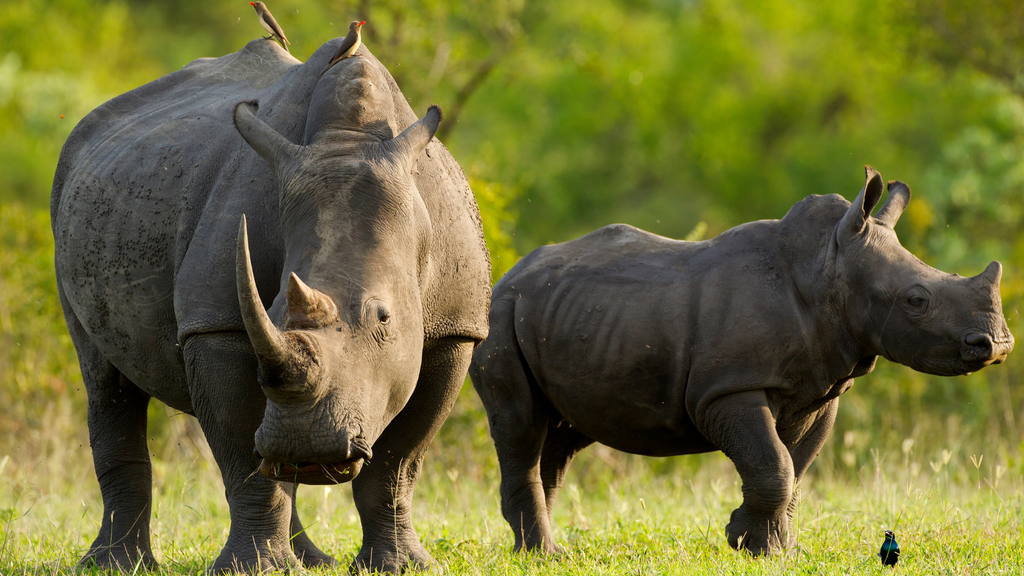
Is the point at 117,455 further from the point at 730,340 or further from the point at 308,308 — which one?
the point at 730,340

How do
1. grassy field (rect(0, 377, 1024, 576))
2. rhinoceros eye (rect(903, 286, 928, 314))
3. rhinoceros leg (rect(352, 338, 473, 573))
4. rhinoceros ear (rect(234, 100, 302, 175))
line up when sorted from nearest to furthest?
rhinoceros ear (rect(234, 100, 302, 175)) → rhinoceros leg (rect(352, 338, 473, 573)) → grassy field (rect(0, 377, 1024, 576)) → rhinoceros eye (rect(903, 286, 928, 314))

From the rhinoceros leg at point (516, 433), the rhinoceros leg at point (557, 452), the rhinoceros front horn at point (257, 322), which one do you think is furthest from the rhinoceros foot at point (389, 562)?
the rhinoceros front horn at point (257, 322)

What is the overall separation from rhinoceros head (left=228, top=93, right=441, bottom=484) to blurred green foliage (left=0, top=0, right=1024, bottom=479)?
24.3 feet

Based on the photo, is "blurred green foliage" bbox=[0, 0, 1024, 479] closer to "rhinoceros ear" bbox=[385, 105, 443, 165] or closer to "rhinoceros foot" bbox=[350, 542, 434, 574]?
"rhinoceros foot" bbox=[350, 542, 434, 574]

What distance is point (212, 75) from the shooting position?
6.12 metres

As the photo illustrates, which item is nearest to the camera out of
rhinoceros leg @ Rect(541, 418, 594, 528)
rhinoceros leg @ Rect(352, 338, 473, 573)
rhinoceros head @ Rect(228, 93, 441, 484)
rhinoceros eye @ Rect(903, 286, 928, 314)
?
rhinoceros head @ Rect(228, 93, 441, 484)

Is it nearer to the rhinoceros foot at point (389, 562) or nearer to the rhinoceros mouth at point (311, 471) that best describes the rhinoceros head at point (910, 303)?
the rhinoceros foot at point (389, 562)

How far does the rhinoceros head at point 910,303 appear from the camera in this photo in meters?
5.18

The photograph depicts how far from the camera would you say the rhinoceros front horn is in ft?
11.4

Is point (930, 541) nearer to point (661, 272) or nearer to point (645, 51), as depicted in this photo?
point (661, 272)

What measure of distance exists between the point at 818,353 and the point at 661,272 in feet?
2.92

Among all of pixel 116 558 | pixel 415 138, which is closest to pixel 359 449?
pixel 415 138

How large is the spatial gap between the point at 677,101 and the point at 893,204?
28.7 metres

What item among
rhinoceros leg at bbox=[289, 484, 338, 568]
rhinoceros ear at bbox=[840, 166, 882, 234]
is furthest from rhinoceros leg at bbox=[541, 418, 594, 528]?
rhinoceros ear at bbox=[840, 166, 882, 234]
